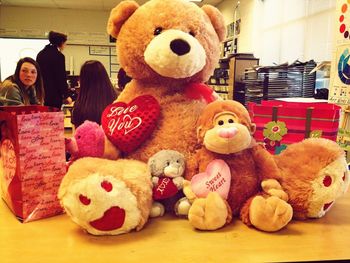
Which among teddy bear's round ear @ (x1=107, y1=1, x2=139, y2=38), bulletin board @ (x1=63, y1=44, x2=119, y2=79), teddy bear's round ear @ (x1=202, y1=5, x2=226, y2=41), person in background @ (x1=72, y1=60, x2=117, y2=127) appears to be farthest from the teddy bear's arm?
bulletin board @ (x1=63, y1=44, x2=119, y2=79)

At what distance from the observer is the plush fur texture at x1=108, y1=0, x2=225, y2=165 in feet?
2.55

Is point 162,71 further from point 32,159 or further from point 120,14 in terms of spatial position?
point 32,159

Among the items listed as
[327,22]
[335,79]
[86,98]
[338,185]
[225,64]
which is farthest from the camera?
[225,64]

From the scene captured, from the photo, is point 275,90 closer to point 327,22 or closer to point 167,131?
point 327,22

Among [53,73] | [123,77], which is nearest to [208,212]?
[123,77]

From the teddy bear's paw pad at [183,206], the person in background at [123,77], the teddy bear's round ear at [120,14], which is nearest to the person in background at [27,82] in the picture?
the person in background at [123,77]

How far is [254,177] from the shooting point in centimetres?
74

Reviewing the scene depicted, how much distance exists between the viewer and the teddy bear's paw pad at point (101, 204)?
→ 1.96 ft

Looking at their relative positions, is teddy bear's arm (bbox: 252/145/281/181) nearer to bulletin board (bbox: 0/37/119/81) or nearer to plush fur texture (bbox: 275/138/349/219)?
plush fur texture (bbox: 275/138/349/219)

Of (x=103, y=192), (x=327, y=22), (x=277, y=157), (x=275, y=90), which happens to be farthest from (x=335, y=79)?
(x=327, y=22)

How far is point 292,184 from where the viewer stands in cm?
74

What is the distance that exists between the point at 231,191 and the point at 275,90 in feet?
7.76

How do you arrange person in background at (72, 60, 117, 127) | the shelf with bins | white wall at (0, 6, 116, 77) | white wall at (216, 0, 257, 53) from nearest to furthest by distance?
person in background at (72, 60, 117, 127) → the shelf with bins → white wall at (216, 0, 257, 53) → white wall at (0, 6, 116, 77)

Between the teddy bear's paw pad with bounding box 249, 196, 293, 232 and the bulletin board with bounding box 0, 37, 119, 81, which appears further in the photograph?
the bulletin board with bounding box 0, 37, 119, 81
